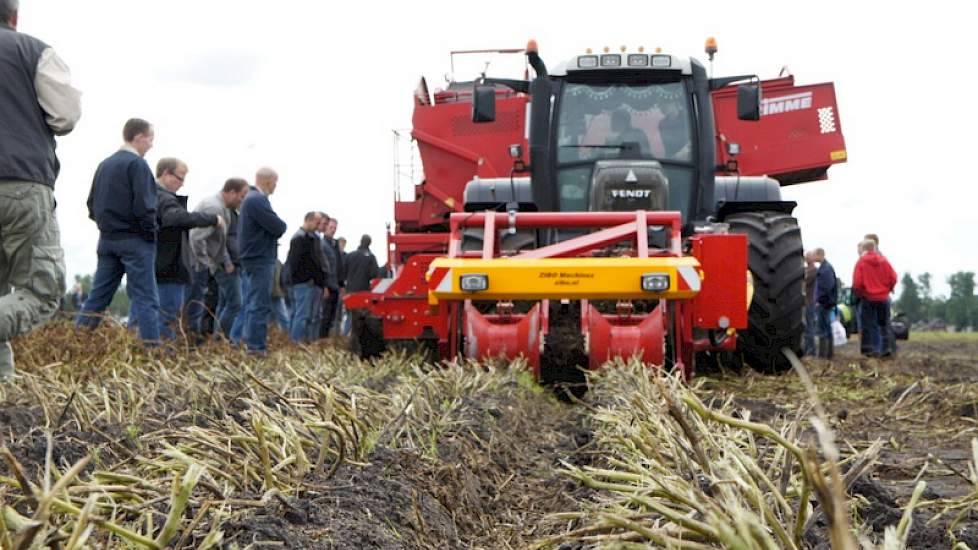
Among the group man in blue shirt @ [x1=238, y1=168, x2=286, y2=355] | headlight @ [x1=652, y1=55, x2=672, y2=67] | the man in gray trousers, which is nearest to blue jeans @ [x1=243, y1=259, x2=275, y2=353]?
man in blue shirt @ [x1=238, y1=168, x2=286, y2=355]

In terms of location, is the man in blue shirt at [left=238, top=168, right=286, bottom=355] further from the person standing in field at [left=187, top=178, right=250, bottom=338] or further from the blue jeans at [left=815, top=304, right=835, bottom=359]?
the blue jeans at [left=815, top=304, right=835, bottom=359]

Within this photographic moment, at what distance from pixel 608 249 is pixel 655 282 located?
147 centimetres

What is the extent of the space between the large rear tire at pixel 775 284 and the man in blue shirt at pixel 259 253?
3642mm

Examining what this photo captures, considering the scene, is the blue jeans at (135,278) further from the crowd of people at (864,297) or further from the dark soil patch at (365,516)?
the crowd of people at (864,297)

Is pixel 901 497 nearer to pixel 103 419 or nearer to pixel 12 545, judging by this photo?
pixel 12 545

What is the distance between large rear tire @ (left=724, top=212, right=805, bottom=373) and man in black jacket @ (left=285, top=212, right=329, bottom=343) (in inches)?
191

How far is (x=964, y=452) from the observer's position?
16.5 feet

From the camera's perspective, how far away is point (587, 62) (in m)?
8.53

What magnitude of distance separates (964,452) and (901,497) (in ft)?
7.44

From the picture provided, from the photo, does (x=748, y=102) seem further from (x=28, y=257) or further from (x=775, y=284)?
(x=28, y=257)

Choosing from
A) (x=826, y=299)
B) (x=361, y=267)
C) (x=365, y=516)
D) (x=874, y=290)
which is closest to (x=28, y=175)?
(x=365, y=516)

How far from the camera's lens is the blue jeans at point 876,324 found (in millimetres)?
13633

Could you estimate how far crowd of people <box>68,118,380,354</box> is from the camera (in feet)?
22.2

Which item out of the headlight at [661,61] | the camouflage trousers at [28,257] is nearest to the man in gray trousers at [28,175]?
the camouflage trousers at [28,257]
